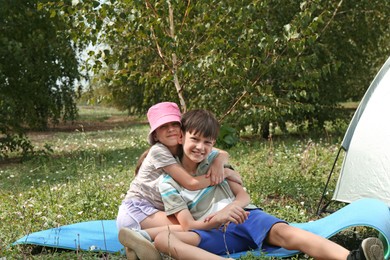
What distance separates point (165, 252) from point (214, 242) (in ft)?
1.28

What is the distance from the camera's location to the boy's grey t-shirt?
13.6ft

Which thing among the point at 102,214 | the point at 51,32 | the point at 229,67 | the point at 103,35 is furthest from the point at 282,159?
the point at 51,32

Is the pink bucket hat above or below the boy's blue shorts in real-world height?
above

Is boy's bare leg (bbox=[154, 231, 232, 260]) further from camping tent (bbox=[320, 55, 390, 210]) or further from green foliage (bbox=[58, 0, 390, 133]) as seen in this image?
green foliage (bbox=[58, 0, 390, 133])

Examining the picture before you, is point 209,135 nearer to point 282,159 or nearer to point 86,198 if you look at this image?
point 86,198

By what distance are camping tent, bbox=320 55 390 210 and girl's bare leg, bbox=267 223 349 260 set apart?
147cm

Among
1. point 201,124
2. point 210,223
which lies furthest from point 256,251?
point 201,124

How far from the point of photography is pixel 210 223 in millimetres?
3971

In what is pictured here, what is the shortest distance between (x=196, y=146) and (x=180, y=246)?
2.41ft

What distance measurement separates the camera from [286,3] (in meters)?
12.3

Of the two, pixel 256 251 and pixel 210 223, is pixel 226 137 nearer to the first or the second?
pixel 256 251

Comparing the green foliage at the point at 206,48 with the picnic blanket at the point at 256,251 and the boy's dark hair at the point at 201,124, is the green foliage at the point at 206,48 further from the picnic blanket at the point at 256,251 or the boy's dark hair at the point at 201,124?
the picnic blanket at the point at 256,251

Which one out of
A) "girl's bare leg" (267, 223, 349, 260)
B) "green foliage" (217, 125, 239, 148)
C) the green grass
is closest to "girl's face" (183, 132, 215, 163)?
"girl's bare leg" (267, 223, 349, 260)

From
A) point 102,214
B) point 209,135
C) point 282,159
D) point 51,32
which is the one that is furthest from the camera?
point 51,32
